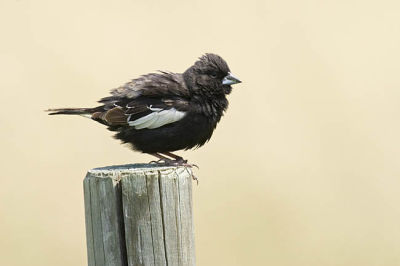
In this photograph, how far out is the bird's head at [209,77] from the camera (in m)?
5.60

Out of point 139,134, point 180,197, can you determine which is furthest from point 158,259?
point 139,134

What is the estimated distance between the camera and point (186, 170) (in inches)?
138

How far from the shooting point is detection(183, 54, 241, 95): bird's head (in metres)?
5.60

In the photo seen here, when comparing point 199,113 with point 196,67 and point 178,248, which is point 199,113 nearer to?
point 196,67

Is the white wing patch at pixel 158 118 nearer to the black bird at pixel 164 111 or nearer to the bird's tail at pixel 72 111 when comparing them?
the black bird at pixel 164 111

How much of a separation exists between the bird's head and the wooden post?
228 centimetres

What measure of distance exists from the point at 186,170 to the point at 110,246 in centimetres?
57

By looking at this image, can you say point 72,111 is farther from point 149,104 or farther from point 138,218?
point 138,218

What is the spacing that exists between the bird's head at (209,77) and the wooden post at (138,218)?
89.8 inches

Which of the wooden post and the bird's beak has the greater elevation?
the bird's beak

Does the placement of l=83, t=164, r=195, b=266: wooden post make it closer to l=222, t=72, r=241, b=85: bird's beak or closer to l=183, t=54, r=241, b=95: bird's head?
l=183, t=54, r=241, b=95: bird's head

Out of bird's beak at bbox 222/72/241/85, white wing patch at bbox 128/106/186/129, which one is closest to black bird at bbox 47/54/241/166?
white wing patch at bbox 128/106/186/129

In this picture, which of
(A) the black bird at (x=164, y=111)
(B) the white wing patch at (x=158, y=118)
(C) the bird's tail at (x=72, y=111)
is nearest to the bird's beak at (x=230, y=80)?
(A) the black bird at (x=164, y=111)

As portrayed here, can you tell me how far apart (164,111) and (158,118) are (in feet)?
0.25
